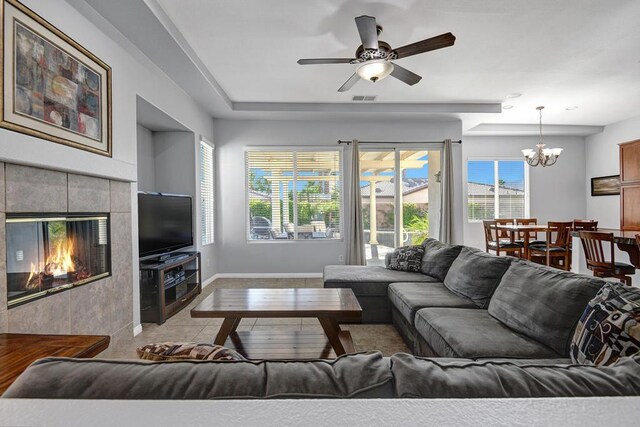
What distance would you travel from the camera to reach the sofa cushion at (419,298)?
2.64 meters

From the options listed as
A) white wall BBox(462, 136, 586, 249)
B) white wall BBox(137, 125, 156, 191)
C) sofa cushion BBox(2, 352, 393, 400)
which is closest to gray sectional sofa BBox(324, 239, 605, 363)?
sofa cushion BBox(2, 352, 393, 400)

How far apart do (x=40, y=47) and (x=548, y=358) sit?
342 cm

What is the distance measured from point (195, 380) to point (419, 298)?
7.51 feet

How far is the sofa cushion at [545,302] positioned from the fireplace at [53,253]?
289 cm

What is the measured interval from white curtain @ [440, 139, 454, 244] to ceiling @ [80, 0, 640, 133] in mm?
679

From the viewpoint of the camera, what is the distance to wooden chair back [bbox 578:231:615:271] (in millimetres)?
3652

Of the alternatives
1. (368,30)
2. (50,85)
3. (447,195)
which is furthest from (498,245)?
(50,85)

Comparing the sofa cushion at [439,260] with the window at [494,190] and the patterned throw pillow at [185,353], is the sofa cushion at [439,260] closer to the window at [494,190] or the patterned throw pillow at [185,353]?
the patterned throw pillow at [185,353]

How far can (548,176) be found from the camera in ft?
23.6

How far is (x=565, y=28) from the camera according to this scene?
3.12 metres

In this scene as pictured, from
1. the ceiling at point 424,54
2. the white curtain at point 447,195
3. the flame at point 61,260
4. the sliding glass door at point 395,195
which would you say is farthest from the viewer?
the sliding glass door at point 395,195

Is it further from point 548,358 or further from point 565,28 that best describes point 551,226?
point 548,358

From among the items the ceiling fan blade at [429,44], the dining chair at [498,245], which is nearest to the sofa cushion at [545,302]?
the ceiling fan blade at [429,44]

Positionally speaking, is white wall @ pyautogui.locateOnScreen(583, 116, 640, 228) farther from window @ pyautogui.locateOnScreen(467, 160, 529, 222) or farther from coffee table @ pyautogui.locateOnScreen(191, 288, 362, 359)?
coffee table @ pyautogui.locateOnScreen(191, 288, 362, 359)
